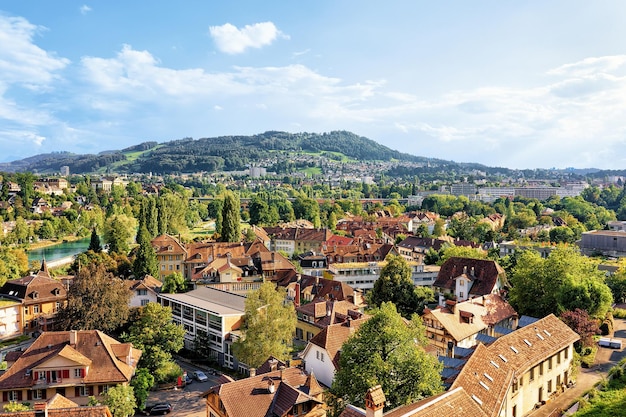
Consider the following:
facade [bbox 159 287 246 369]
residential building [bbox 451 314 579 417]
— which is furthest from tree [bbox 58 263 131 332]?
residential building [bbox 451 314 579 417]

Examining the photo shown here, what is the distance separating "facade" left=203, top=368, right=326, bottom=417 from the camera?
2094 cm

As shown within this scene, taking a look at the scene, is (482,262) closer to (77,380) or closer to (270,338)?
(270,338)

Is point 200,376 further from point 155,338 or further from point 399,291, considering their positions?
point 399,291

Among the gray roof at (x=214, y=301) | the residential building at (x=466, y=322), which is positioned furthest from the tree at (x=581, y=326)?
the gray roof at (x=214, y=301)

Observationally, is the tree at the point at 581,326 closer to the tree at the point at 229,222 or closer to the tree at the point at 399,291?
the tree at the point at 399,291

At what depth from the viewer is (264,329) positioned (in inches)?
1193

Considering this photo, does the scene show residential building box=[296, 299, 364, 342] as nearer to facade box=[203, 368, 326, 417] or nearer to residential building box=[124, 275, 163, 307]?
facade box=[203, 368, 326, 417]

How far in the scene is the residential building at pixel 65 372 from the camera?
87.4 ft

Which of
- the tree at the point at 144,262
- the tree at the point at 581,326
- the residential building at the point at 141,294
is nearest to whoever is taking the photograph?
the tree at the point at 581,326

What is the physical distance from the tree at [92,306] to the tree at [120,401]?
32.3 ft

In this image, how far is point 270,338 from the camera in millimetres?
30406

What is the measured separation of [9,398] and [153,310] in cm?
886

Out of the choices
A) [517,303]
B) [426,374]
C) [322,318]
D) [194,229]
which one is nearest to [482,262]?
[517,303]

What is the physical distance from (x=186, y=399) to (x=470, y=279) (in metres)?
25.5
